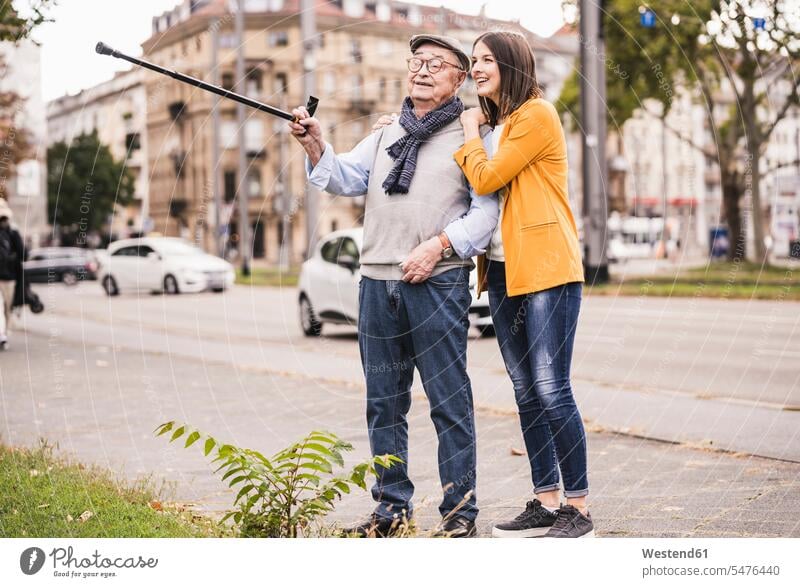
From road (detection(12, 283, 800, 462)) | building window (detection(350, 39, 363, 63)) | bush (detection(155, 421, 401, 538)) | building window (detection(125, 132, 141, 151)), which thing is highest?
building window (detection(350, 39, 363, 63))

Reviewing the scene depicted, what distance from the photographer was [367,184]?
488cm

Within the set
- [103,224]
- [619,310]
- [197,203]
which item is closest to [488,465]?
[619,310]

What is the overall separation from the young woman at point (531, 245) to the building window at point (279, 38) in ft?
133

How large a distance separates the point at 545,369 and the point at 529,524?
66 centimetres

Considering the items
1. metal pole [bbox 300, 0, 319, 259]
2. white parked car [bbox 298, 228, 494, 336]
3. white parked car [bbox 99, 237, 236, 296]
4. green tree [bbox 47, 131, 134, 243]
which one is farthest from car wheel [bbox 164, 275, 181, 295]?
white parked car [bbox 298, 228, 494, 336]

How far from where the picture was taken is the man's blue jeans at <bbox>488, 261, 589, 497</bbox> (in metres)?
4.59

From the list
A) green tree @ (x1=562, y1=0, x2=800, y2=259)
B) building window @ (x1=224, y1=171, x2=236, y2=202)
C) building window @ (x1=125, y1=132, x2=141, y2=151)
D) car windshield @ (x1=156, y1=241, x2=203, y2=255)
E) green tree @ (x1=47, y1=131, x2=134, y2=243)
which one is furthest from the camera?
building window @ (x1=224, y1=171, x2=236, y2=202)

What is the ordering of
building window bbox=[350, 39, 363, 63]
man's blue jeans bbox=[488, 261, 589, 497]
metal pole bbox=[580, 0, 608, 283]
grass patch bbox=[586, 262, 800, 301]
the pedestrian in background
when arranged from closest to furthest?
man's blue jeans bbox=[488, 261, 589, 497] < building window bbox=[350, 39, 363, 63] < the pedestrian in background < grass patch bbox=[586, 262, 800, 301] < metal pole bbox=[580, 0, 608, 283]

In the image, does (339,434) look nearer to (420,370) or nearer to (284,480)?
(420,370)

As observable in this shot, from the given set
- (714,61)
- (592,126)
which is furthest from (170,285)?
(714,61)

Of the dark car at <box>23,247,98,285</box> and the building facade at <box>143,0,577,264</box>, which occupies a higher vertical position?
the building facade at <box>143,0,577,264</box>

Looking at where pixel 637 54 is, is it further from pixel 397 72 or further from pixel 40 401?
pixel 40 401
